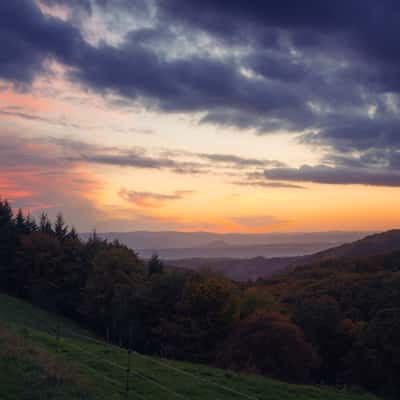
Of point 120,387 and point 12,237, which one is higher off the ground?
point 12,237

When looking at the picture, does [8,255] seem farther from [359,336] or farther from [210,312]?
[359,336]

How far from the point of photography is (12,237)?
62156 millimetres

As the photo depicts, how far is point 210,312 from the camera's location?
36.3m

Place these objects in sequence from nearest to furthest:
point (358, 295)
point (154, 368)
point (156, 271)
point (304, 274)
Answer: point (154, 368), point (358, 295), point (156, 271), point (304, 274)

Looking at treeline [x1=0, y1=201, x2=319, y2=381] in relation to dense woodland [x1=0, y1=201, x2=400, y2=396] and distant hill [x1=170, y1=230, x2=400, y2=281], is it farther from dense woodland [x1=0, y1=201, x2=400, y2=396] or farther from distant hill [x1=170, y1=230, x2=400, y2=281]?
distant hill [x1=170, y1=230, x2=400, y2=281]

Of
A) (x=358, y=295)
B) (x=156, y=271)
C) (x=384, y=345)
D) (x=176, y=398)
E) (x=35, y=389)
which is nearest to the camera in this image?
(x=35, y=389)

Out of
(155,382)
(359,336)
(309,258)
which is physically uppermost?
(309,258)

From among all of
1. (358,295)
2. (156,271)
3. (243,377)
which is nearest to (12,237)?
(156,271)

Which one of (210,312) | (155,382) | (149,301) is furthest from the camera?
(149,301)

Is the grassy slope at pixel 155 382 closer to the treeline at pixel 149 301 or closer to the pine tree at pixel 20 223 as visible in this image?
the treeline at pixel 149 301

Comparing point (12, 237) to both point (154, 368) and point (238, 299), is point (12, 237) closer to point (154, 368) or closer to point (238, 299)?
point (238, 299)

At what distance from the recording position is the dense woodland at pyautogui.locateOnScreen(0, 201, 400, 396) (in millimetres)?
27078

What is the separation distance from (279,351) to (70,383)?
1551cm

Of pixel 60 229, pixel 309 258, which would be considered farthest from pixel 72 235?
pixel 309 258
